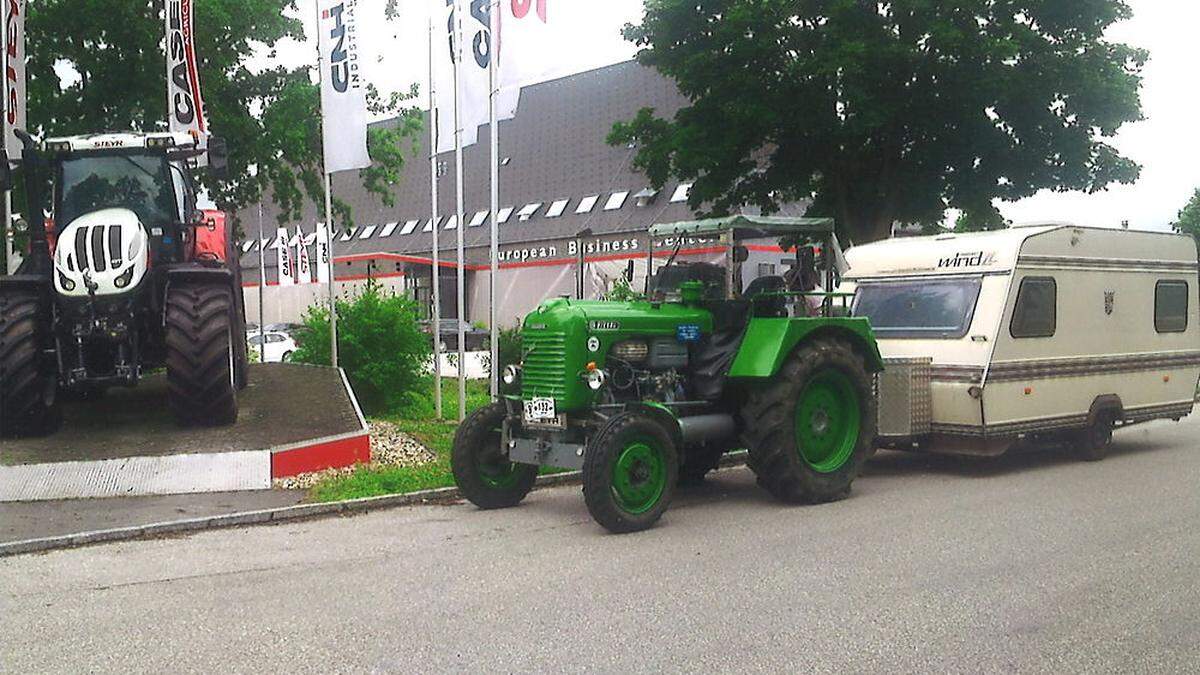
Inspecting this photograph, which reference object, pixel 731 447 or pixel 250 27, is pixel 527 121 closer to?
pixel 250 27

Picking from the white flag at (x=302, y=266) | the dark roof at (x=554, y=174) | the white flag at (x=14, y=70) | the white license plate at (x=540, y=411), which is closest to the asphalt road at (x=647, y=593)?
the white license plate at (x=540, y=411)

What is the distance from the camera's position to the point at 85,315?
37.7ft

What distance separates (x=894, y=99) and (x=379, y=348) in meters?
11.1

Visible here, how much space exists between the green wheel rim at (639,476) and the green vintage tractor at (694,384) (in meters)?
0.01

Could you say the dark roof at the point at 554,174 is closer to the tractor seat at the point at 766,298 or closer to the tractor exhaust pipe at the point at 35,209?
the tractor exhaust pipe at the point at 35,209

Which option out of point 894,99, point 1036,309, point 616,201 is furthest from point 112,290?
point 616,201

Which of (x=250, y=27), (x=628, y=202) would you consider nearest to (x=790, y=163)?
(x=250, y=27)

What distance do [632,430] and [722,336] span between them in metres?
1.94

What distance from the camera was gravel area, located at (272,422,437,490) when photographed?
10863 mm

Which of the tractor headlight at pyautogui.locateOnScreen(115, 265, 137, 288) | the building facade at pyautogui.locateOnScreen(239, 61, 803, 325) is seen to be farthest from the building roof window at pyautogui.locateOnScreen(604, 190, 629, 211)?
the tractor headlight at pyautogui.locateOnScreen(115, 265, 137, 288)

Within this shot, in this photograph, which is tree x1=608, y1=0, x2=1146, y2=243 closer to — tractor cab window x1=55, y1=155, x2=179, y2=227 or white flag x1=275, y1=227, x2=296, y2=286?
tractor cab window x1=55, y1=155, x2=179, y2=227

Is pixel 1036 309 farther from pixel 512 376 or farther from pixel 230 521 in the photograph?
pixel 230 521

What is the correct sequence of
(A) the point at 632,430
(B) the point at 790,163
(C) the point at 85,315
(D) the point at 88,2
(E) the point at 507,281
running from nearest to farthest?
(A) the point at 632,430 < (C) the point at 85,315 < (D) the point at 88,2 < (B) the point at 790,163 < (E) the point at 507,281

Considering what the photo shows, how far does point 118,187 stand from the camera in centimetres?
1255
